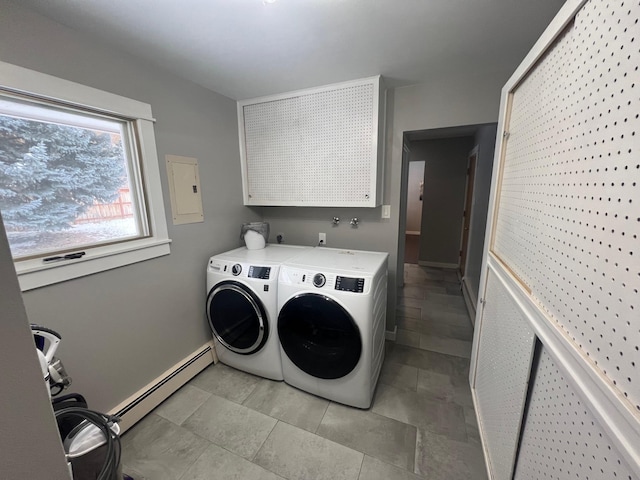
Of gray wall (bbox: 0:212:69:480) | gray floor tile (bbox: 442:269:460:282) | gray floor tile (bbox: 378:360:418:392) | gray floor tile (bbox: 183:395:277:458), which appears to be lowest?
gray floor tile (bbox: 183:395:277:458)

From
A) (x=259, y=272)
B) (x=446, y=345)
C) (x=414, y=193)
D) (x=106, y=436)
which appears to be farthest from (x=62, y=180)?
(x=414, y=193)

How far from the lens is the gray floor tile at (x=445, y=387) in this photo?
5.61 ft

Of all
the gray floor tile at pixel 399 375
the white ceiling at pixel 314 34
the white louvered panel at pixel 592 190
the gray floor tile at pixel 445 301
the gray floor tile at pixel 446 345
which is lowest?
the gray floor tile at pixel 399 375

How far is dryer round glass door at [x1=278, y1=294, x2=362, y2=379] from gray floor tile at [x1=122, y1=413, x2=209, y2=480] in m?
0.73

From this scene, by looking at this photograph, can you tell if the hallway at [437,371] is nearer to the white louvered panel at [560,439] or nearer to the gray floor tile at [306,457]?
the gray floor tile at [306,457]

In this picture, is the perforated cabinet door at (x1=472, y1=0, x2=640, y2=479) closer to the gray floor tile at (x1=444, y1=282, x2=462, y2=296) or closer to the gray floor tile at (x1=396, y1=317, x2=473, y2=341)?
the gray floor tile at (x1=396, y1=317, x2=473, y2=341)

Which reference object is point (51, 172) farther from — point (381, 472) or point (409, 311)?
point (409, 311)

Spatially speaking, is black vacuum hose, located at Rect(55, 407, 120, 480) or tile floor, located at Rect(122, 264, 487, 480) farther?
tile floor, located at Rect(122, 264, 487, 480)

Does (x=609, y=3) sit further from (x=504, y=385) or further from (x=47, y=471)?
A: (x=47, y=471)

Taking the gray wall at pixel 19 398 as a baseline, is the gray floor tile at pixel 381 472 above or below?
below

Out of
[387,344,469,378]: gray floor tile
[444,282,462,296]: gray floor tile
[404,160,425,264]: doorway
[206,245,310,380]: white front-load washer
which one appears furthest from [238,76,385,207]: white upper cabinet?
[404,160,425,264]: doorway

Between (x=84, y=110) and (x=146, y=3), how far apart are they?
68cm

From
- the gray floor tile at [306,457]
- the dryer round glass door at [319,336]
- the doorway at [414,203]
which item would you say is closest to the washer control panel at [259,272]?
the dryer round glass door at [319,336]

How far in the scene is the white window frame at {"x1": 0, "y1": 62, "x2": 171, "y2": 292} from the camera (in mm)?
1104
